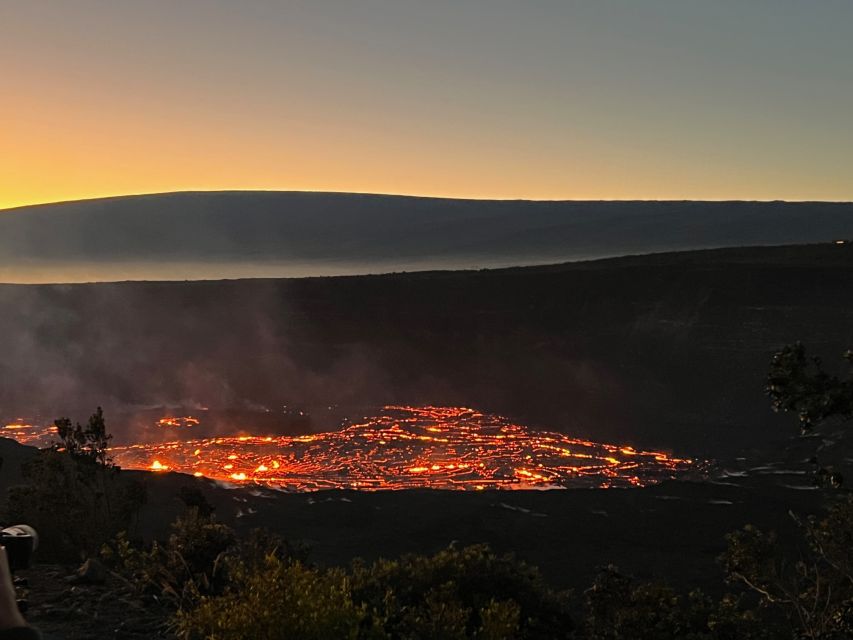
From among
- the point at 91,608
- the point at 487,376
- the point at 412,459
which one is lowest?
the point at 412,459

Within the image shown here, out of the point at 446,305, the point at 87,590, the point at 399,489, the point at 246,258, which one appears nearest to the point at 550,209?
the point at 246,258

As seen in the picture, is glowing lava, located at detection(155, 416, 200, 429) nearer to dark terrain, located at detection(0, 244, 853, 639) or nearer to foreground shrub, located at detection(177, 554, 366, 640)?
dark terrain, located at detection(0, 244, 853, 639)

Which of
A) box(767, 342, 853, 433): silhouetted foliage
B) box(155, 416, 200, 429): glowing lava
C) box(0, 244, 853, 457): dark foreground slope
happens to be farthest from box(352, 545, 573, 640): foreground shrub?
box(155, 416, 200, 429): glowing lava

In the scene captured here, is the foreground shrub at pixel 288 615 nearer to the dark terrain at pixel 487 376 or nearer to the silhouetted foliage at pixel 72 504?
the dark terrain at pixel 487 376

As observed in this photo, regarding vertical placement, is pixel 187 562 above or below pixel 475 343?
below

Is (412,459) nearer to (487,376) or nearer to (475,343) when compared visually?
(487,376)

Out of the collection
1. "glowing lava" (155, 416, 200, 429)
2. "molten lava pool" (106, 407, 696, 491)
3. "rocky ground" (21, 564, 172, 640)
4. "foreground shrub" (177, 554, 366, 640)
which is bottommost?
"molten lava pool" (106, 407, 696, 491)

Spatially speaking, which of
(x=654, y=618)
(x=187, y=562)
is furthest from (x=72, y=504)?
(x=654, y=618)
